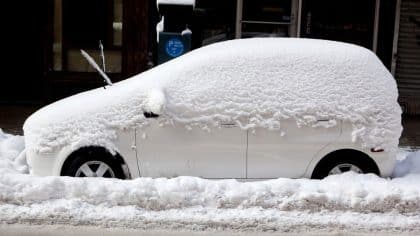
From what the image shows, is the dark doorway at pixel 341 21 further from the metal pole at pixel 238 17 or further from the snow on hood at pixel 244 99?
the snow on hood at pixel 244 99

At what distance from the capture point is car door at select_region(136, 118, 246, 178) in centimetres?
652

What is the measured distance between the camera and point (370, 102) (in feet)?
22.0

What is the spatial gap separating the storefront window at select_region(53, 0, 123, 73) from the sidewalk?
3.92 feet

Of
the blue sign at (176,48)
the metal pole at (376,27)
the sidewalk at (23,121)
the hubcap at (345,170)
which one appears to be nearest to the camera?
the hubcap at (345,170)

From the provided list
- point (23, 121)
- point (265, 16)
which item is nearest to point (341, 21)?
point (265, 16)

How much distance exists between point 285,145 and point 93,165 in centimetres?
199

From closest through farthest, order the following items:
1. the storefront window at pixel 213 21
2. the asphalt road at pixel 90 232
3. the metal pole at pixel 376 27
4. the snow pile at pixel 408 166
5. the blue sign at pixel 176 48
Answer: the asphalt road at pixel 90 232, the snow pile at pixel 408 166, the blue sign at pixel 176 48, the storefront window at pixel 213 21, the metal pole at pixel 376 27

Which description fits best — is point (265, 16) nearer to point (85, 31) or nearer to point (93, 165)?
point (85, 31)

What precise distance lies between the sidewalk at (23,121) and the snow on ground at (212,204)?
4409 millimetres

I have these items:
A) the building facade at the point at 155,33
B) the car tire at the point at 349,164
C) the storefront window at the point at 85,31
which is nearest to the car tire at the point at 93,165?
the car tire at the point at 349,164

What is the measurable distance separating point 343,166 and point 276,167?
715mm

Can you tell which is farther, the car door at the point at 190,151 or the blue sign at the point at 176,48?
the blue sign at the point at 176,48

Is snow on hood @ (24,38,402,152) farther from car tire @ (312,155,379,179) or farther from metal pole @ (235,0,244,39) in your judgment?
metal pole @ (235,0,244,39)

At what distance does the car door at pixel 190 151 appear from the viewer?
21.4 ft
